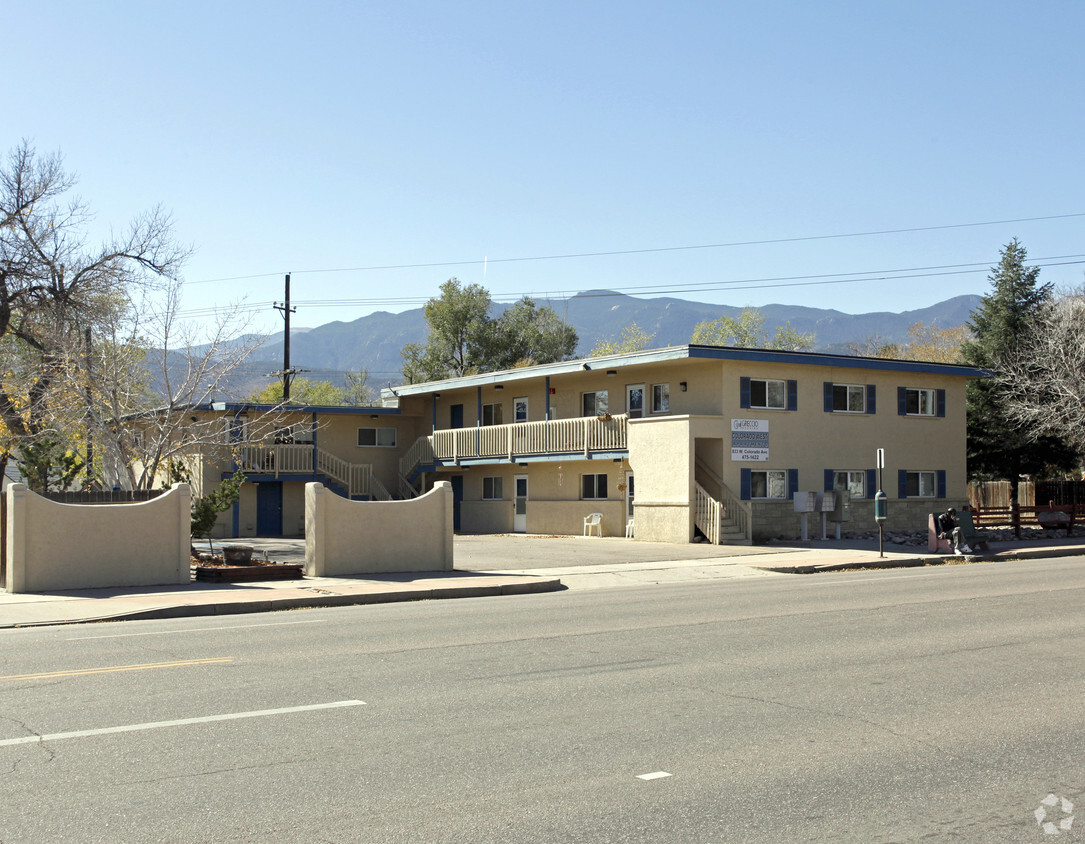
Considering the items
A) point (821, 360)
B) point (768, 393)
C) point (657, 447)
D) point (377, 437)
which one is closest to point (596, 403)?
point (657, 447)

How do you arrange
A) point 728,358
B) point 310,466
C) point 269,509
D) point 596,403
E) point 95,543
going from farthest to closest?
point 269,509 → point 310,466 → point 596,403 → point 728,358 → point 95,543

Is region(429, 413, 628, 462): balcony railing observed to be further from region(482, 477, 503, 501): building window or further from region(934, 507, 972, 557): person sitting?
region(934, 507, 972, 557): person sitting

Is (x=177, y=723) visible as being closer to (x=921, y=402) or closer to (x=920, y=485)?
(x=920, y=485)

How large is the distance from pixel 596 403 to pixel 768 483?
24.8 feet

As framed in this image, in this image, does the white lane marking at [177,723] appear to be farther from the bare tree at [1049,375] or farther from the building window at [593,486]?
the bare tree at [1049,375]

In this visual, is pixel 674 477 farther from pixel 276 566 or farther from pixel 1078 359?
pixel 1078 359

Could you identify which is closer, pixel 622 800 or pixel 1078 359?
pixel 622 800

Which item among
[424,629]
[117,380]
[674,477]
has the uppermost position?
[117,380]

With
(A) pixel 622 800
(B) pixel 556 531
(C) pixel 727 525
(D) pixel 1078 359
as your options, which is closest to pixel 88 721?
(A) pixel 622 800

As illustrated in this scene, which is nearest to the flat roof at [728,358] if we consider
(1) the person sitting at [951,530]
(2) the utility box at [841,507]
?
(2) the utility box at [841,507]

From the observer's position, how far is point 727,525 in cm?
3128

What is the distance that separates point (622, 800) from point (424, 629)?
738 cm

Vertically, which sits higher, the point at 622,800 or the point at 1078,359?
the point at 1078,359

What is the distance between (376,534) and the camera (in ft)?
67.9
